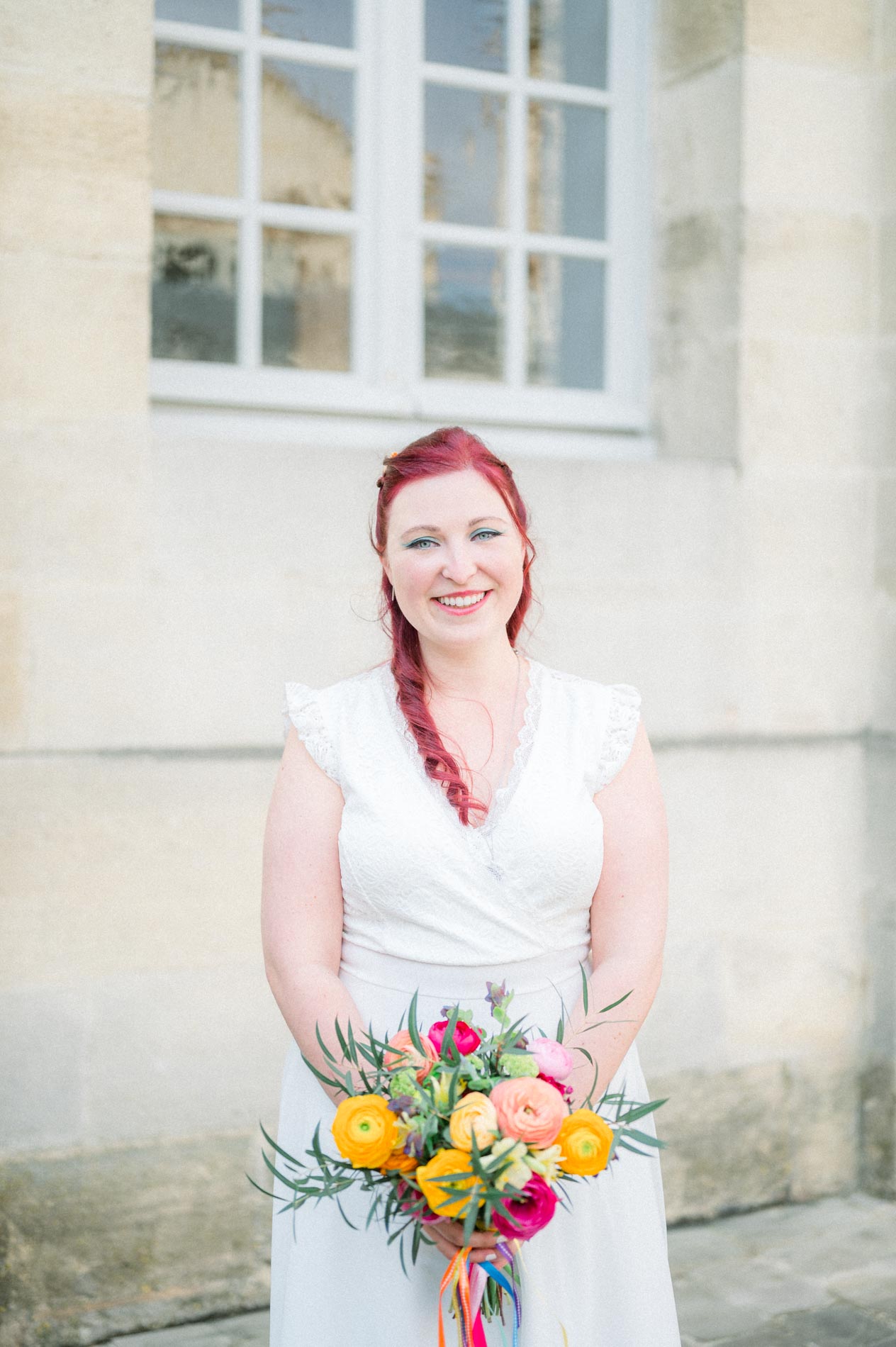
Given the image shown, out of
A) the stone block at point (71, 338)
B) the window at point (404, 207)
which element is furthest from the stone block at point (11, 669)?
the window at point (404, 207)

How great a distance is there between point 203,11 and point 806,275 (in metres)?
1.86

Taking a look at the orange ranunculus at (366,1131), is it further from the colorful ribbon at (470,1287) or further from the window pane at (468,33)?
the window pane at (468,33)

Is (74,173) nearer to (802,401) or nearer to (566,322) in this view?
(566,322)

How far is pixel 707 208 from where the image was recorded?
12.7 ft

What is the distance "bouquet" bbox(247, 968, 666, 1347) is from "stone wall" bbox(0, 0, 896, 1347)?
1605 millimetres

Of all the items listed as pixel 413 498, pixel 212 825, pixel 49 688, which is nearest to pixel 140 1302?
pixel 212 825

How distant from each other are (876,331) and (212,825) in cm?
245

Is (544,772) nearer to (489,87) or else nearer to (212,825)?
(212,825)

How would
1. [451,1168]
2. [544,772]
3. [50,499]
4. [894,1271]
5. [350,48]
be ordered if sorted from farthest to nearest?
[350,48] → [894,1271] → [50,499] → [544,772] → [451,1168]

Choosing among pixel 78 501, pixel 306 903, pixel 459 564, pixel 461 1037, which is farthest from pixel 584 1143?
pixel 78 501

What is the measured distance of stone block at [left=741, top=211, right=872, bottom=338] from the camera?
3.78 meters

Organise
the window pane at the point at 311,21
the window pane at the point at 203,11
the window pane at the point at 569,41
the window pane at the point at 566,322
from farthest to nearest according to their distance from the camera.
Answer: the window pane at the point at 566,322 < the window pane at the point at 569,41 < the window pane at the point at 311,21 < the window pane at the point at 203,11

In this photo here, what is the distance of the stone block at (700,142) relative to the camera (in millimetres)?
3770

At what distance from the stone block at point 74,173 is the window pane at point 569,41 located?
1445 millimetres
